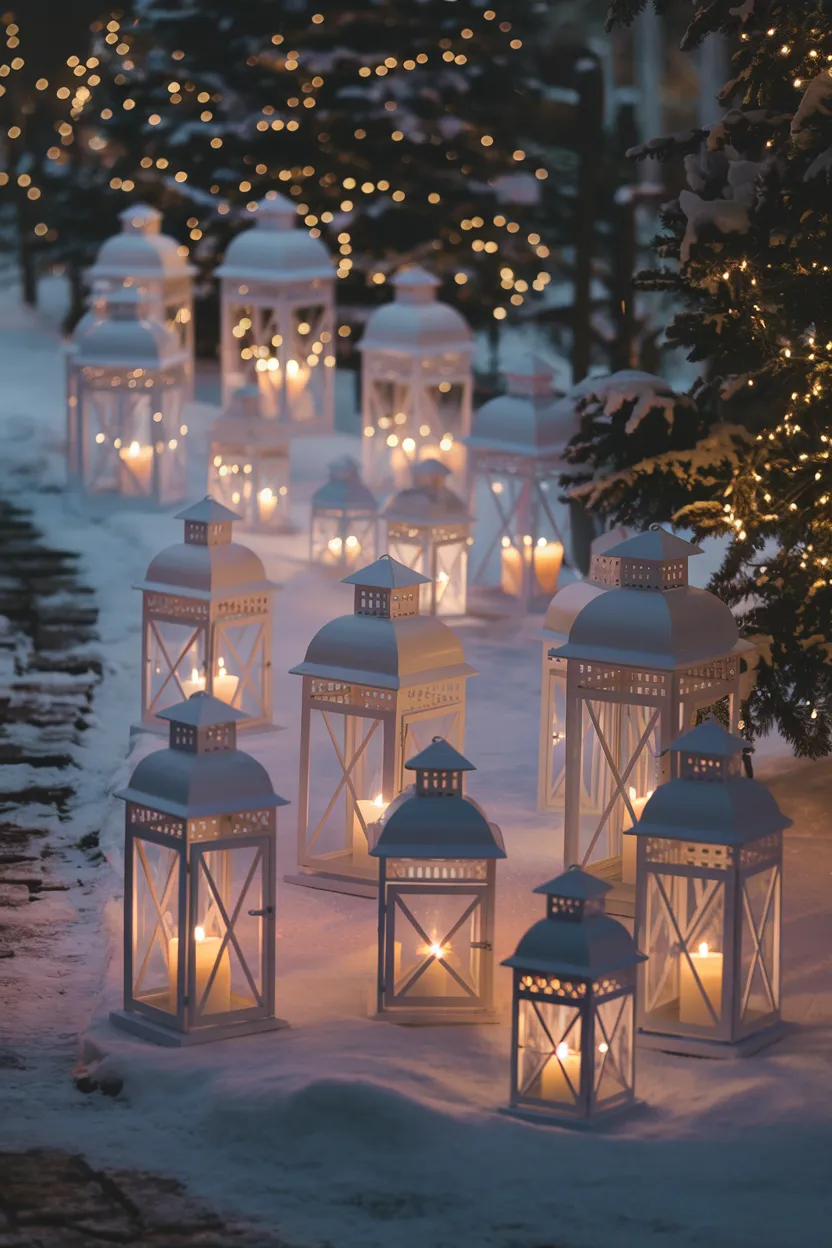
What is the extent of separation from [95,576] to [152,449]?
1548mm

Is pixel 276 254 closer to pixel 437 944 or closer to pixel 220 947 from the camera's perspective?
pixel 437 944

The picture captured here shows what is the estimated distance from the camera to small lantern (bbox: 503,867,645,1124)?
6.89m

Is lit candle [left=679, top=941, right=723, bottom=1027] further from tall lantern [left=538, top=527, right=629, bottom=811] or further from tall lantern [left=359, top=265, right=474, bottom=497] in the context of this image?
tall lantern [left=359, top=265, right=474, bottom=497]

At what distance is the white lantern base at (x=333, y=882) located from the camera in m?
9.05

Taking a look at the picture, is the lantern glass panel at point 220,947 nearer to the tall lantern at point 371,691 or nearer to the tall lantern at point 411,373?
the tall lantern at point 371,691

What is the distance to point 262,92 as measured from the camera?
66.5 feet

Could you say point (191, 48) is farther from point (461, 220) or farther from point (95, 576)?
point (95, 576)

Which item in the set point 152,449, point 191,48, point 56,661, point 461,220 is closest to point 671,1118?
point 56,661

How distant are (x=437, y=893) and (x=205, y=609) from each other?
11.2 feet

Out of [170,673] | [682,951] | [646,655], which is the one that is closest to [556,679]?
[646,655]

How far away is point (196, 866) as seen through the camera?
7484mm

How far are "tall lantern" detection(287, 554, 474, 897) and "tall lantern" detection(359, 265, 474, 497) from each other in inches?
256

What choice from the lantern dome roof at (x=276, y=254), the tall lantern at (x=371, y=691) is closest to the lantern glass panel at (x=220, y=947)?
the tall lantern at (x=371, y=691)

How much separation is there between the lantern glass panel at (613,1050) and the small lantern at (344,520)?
7.40 meters
